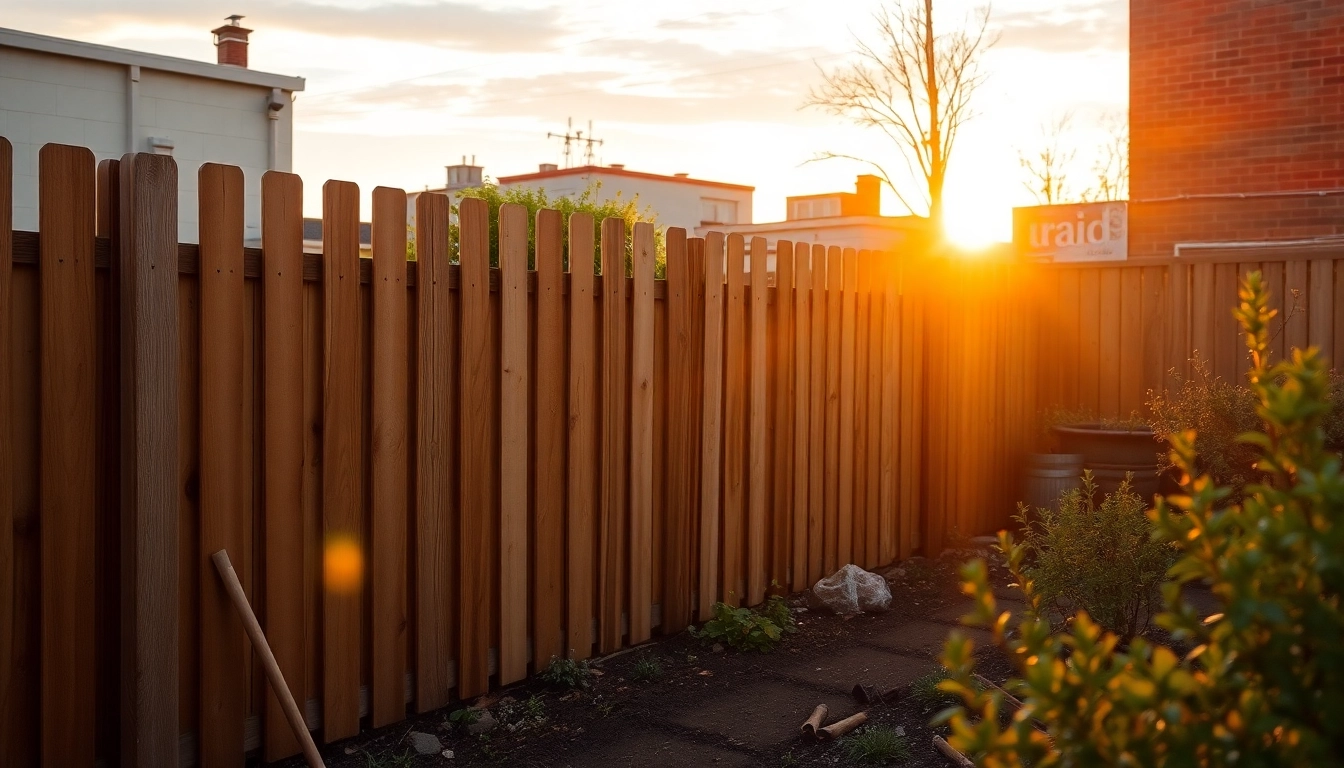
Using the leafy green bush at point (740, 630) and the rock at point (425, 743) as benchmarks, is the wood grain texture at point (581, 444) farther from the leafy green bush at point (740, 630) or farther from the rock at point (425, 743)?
the rock at point (425, 743)

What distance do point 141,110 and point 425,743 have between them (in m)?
16.7

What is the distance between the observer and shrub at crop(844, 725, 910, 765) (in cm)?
404

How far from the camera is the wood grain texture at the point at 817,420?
649cm

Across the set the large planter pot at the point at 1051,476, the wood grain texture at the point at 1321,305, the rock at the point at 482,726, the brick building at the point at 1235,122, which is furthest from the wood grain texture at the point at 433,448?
the brick building at the point at 1235,122

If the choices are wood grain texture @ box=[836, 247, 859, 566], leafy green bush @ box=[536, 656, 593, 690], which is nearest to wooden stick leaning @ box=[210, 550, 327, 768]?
leafy green bush @ box=[536, 656, 593, 690]

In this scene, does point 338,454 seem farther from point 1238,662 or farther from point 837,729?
point 1238,662

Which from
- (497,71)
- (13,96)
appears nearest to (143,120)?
(13,96)

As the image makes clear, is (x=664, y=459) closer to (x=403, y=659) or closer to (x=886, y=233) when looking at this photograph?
(x=403, y=659)

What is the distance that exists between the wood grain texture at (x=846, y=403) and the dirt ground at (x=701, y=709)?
3.12ft

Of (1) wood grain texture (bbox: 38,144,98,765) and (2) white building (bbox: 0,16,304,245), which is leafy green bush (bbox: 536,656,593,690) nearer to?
(1) wood grain texture (bbox: 38,144,98,765)

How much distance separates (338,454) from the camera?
3.99 metres

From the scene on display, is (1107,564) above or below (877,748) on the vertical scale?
above

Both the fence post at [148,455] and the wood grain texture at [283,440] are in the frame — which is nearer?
the fence post at [148,455]

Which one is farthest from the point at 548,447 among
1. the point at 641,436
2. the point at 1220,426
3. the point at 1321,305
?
the point at 1321,305
